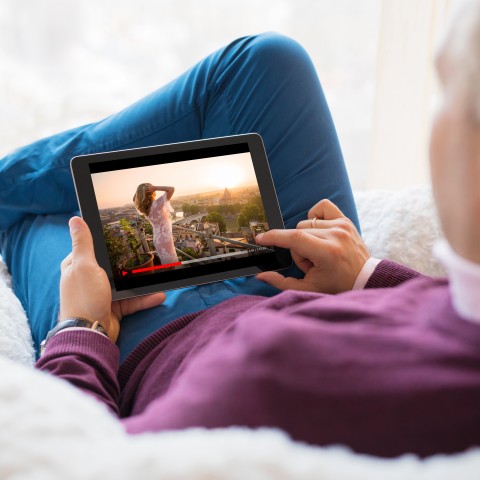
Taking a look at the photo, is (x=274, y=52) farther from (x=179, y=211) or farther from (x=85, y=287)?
(x=85, y=287)

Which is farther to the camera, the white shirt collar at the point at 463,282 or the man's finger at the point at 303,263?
the man's finger at the point at 303,263

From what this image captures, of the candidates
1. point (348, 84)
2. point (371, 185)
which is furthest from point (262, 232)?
point (348, 84)

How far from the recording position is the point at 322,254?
83cm

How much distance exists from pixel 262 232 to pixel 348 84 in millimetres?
1436

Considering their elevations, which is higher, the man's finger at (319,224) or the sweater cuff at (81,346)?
the man's finger at (319,224)

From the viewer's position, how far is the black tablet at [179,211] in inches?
32.9

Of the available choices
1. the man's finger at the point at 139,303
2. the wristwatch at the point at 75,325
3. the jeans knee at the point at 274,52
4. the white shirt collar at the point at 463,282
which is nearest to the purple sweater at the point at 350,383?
the white shirt collar at the point at 463,282

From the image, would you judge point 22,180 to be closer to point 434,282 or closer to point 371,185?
point 434,282

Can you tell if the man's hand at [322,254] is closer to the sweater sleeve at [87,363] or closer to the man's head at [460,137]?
the sweater sleeve at [87,363]

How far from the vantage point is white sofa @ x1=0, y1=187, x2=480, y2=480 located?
0.34m

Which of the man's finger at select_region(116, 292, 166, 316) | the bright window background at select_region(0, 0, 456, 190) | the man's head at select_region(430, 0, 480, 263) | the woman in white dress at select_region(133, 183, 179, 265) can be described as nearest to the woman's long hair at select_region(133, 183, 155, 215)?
the woman in white dress at select_region(133, 183, 179, 265)

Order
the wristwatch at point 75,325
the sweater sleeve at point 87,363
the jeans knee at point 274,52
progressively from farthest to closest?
the jeans knee at point 274,52
the wristwatch at point 75,325
the sweater sleeve at point 87,363

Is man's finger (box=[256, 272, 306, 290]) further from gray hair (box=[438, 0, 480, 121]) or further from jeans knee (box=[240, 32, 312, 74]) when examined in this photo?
gray hair (box=[438, 0, 480, 121])

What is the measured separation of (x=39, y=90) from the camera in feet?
6.13
